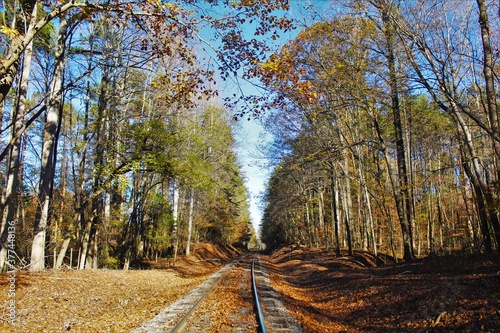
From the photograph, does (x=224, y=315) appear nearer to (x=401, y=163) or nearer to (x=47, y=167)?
(x=47, y=167)

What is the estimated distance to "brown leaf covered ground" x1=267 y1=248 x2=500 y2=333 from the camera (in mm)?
6227

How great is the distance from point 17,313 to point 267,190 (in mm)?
34400

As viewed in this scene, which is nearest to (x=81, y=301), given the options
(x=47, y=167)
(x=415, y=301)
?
(x=47, y=167)

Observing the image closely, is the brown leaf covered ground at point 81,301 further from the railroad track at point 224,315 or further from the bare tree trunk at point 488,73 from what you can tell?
the bare tree trunk at point 488,73

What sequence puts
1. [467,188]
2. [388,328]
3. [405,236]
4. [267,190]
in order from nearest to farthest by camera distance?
[388,328] < [405,236] < [467,188] < [267,190]

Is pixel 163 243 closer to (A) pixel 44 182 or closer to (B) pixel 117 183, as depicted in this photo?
(B) pixel 117 183

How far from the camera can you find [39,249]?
37.3 feet

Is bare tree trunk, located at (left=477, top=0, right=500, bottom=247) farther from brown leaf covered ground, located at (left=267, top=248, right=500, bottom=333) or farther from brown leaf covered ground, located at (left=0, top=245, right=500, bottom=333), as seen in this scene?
brown leaf covered ground, located at (left=0, top=245, right=500, bottom=333)

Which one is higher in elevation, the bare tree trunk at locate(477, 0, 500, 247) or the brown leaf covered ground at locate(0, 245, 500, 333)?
the bare tree trunk at locate(477, 0, 500, 247)

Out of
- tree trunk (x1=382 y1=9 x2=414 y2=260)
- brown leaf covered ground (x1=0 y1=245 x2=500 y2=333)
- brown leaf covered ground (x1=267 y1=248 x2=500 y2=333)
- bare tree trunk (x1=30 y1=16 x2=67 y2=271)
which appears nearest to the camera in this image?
brown leaf covered ground (x1=267 y1=248 x2=500 y2=333)

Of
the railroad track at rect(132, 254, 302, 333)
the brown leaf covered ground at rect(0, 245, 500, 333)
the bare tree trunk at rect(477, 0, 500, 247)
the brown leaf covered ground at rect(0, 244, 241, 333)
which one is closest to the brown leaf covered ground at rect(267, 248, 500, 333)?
the brown leaf covered ground at rect(0, 245, 500, 333)

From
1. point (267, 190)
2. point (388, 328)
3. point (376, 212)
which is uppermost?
point (267, 190)

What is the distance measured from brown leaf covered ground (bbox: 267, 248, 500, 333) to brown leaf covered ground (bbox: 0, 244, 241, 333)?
12.6 feet

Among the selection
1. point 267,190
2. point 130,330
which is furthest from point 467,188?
point 267,190
